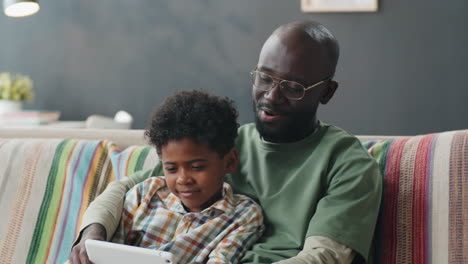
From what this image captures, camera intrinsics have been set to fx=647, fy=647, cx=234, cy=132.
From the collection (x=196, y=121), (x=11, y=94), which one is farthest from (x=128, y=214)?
(x=11, y=94)

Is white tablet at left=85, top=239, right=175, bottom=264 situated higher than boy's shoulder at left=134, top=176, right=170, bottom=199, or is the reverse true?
boy's shoulder at left=134, top=176, right=170, bottom=199

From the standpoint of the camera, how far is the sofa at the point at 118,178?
1395 millimetres

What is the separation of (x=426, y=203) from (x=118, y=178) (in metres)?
0.80

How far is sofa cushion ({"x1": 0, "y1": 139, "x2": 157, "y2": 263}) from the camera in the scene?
1.70 metres

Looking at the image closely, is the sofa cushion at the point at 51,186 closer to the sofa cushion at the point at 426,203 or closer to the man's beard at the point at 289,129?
the man's beard at the point at 289,129

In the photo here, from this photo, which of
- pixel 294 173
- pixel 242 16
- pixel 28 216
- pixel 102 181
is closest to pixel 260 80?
pixel 294 173

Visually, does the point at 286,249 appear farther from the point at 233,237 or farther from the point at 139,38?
the point at 139,38

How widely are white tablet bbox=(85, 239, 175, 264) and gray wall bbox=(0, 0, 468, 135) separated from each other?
2978 millimetres

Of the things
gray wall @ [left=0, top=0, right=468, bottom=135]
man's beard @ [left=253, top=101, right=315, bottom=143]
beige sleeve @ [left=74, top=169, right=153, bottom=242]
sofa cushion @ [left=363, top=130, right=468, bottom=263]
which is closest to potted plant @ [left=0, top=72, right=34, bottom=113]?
gray wall @ [left=0, top=0, right=468, bottom=135]

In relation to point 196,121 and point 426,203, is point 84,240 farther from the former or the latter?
point 426,203

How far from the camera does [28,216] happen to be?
5.72 ft

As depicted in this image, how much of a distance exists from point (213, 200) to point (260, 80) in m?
0.29

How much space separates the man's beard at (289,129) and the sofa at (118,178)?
21 centimetres

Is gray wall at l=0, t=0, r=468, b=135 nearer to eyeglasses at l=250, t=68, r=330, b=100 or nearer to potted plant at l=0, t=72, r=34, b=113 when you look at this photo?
potted plant at l=0, t=72, r=34, b=113
